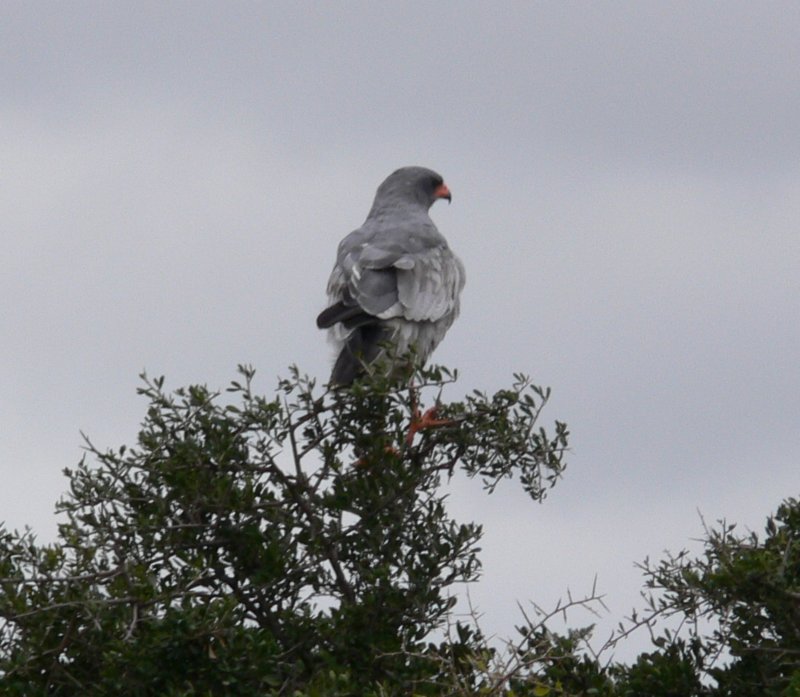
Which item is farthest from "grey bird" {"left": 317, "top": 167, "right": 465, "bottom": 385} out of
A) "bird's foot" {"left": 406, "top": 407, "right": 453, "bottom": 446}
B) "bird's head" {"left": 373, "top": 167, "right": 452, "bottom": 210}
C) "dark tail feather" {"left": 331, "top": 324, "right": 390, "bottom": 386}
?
"bird's foot" {"left": 406, "top": 407, "right": 453, "bottom": 446}

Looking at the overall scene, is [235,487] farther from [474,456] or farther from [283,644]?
[474,456]

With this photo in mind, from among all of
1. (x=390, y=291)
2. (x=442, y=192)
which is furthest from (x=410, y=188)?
Answer: (x=390, y=291)

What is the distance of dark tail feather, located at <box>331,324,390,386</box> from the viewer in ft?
29.1

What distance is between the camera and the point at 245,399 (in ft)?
23.7

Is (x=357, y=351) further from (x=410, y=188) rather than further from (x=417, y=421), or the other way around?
(x=410, y=188)

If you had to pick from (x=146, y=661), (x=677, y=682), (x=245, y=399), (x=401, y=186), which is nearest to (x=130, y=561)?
(x=146, y=661)

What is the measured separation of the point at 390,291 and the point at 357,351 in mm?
693

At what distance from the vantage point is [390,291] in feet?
31.3

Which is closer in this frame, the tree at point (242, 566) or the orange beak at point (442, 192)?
the tree at point (242, 566)

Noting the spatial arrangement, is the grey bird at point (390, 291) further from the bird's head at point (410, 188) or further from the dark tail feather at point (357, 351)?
the bird's head at point (410, 188)

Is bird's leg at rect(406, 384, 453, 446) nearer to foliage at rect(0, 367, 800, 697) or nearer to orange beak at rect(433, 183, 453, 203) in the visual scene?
foliage at rect(0, 367, 800, 697)

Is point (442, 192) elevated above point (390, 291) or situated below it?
above

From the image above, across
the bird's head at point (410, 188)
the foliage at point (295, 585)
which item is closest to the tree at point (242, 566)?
the foliage at point (295, 585)

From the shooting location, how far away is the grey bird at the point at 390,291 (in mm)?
9203
